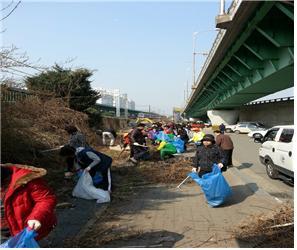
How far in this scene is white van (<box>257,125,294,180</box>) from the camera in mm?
11266

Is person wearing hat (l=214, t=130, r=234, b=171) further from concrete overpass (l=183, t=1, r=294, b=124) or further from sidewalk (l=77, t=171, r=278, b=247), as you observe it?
concrete overpass (l=183, t=1, r=294, b=124)

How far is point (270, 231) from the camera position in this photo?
241 inches

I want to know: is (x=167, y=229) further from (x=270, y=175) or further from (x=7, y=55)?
(x=270, y=175)

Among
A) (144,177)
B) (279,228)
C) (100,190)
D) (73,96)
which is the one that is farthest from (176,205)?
(73,96)

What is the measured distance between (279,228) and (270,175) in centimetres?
727

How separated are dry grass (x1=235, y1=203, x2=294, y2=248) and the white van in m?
4.50

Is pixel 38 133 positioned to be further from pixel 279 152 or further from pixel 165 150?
pixel 279 152

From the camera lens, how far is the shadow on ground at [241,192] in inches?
364

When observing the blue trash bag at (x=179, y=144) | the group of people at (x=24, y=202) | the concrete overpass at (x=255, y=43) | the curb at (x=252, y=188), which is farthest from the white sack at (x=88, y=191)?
the blue trash bag at (x=179, y=144)

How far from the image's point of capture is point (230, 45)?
2383 cm

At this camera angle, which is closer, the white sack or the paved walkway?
the paved walkway

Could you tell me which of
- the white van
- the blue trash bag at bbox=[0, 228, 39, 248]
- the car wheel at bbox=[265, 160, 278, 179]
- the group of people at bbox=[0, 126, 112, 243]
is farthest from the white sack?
the car wheel at bbox=[265, 160, 278, 179]

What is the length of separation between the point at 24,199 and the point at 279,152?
369 inches

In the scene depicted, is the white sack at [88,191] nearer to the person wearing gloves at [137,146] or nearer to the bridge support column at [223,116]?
the person wearing gloves at [137,146]
